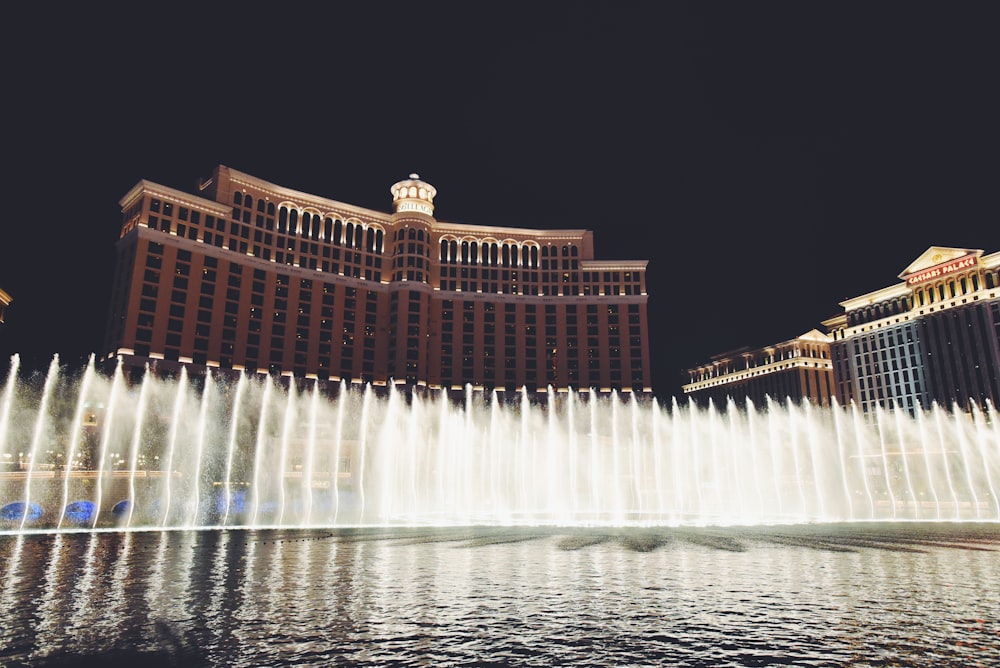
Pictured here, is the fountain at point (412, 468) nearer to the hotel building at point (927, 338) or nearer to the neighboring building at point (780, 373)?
the hotel building at point (927, 338)

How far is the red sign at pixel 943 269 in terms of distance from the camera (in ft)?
325

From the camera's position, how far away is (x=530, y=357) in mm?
126312

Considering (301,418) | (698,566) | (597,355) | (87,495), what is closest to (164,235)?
(301,418)

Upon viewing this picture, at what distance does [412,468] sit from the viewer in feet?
196

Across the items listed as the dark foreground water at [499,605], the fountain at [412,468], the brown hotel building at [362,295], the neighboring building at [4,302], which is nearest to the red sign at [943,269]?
the fountain at [412,468]

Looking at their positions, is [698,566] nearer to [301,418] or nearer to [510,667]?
[510,667]

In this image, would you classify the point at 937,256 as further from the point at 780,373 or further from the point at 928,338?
the point at 780,373

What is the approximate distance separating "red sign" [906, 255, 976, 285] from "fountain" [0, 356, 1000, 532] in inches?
871

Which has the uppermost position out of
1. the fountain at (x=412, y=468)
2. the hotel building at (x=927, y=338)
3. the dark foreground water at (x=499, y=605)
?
the hotel building at (x=927, y=338)

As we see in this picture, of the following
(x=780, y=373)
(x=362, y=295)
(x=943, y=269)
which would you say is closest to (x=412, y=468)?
(x=362, y=295)

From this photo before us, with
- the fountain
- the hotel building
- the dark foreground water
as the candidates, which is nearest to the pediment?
the hotel building

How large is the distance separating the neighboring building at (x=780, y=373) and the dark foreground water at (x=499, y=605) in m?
120

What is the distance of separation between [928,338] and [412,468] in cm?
9064

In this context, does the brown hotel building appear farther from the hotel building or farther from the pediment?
the pediment
